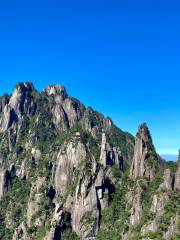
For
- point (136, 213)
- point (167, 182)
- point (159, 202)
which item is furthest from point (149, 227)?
point (167, 182)

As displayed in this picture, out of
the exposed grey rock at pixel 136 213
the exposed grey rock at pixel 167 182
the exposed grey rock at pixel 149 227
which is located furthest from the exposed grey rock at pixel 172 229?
the exposed grey rock at pixel 136 213

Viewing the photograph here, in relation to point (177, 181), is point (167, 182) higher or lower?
lower

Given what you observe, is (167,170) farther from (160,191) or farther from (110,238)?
(110,238)

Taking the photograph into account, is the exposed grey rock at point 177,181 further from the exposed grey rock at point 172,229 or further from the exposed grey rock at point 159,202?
the exposed grey rock at point 172,229

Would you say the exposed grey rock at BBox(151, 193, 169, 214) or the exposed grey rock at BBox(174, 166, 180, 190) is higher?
the exposed grey rock at BBox(174, 166, 180, 190)

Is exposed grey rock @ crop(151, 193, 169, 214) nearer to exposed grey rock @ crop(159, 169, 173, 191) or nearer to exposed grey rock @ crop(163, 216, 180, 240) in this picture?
exposed grey rock @ crop(159, 169, 173, 191)

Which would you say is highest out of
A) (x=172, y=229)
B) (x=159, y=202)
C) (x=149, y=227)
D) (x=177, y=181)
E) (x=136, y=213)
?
(x=177, y=181)

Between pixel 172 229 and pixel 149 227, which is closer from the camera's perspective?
pixel 172 229

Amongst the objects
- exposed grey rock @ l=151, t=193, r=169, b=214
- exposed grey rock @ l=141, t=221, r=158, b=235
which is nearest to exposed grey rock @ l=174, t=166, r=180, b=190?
exposed grey rock @ l=151, t=193, r=169, b=214

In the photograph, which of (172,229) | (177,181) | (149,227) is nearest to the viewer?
(172,229)

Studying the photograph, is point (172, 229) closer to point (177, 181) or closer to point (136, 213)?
point (177, 181)

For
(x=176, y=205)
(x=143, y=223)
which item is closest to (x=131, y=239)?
(x=143, y=223)

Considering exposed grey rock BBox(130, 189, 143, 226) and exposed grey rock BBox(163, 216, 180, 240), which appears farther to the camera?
exposed grey rock BBox(130, 189, 143, 226)
